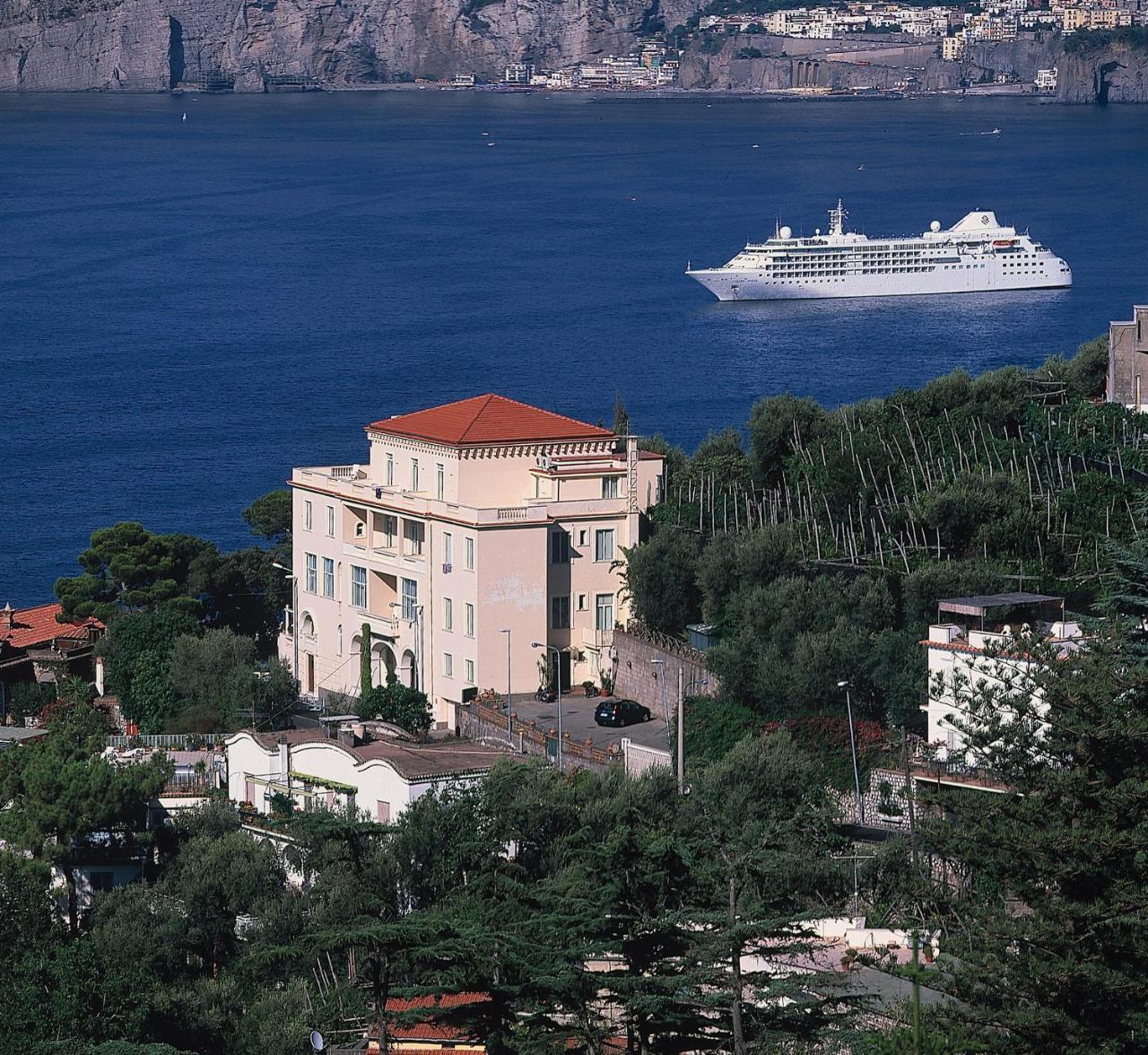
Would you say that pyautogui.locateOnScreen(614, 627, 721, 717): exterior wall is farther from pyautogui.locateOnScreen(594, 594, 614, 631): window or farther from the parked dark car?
pyautogui.locateOnScreen(594, 594, 614, 631): window

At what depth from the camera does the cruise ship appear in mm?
94750

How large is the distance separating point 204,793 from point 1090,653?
1215 cm

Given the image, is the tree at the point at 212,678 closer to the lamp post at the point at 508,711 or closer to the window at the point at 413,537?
the window at the point at 413,537

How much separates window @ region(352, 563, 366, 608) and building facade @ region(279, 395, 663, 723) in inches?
1.2

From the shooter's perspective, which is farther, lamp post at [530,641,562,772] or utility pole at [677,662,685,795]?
lamp post at [530,641,562,772]

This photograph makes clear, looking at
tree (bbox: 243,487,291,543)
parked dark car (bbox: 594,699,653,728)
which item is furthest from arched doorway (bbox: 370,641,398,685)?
tree (bbox: 243,487,291,543)

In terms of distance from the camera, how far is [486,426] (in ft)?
99.6

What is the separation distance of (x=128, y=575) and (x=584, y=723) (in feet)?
30.6

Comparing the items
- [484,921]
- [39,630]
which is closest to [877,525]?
[39,630]

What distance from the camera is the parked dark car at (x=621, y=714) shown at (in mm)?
27016

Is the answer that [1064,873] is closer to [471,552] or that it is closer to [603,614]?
[471,552]

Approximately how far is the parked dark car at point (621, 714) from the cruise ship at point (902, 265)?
6808cm

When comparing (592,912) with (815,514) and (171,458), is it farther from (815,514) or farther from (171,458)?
(171,458)

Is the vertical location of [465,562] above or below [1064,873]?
below
